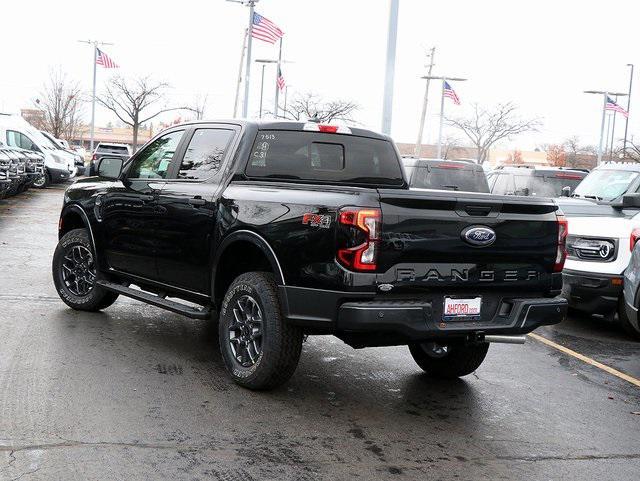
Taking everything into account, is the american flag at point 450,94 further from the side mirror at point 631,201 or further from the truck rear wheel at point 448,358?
the truck rear wheel at point 448,358

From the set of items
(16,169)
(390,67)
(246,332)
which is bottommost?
(246,332)

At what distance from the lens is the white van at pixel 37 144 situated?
2767 cm

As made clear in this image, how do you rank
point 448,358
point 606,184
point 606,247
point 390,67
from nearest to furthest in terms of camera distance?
point 448,358
point 606,247
point 606,184
point 390,67

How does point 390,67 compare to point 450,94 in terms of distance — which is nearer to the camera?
point 390,67

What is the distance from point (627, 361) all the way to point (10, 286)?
6530 mm

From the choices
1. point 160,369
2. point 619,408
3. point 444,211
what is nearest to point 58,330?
point 160,369

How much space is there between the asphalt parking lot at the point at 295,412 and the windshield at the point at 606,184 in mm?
3902

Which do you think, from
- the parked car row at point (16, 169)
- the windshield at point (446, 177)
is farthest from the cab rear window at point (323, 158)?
the parked car row at point (16, 169)

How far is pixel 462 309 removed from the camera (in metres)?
5.12

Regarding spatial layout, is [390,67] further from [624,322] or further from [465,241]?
[465,241]

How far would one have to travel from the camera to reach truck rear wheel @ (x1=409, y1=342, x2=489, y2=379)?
6.09 m

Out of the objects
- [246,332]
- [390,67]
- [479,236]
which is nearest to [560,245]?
[479,236]

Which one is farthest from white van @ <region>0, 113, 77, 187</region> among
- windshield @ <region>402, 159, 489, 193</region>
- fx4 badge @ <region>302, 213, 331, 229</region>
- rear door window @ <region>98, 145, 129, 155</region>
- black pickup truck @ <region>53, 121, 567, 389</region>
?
fx4 badge @ <region>302, 213, 331, 229</region>

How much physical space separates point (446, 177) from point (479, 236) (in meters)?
8.76
